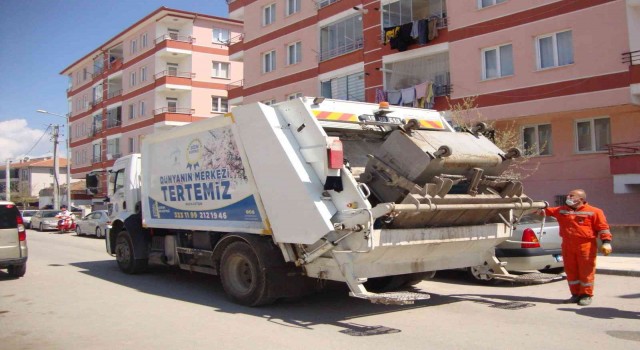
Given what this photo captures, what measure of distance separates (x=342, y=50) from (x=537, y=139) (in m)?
10.2

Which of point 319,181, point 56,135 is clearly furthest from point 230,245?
point 56,135

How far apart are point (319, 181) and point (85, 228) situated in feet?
72.2

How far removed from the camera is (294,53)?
28438 millimetres

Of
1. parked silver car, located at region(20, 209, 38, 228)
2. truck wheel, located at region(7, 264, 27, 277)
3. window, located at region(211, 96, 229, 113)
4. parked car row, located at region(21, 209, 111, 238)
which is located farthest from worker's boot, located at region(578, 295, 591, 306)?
window, located at region(211, 96, 229, 113)

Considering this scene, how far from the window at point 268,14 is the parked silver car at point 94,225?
43.9 ft

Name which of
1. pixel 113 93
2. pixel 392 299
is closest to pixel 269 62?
pixel 113 93

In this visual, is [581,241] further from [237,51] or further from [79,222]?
[237,51]

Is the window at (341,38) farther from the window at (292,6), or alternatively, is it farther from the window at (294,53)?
the window at (292,6)

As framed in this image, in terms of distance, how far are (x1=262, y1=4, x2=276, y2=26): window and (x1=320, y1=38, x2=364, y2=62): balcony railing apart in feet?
16.1

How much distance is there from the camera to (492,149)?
7.48 m

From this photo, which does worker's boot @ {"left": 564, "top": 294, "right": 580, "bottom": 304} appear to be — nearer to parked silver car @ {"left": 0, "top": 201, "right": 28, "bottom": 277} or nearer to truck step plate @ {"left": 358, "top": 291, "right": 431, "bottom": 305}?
truck step plate @ {"left": 358, "top": 291, "right": 431, "bottom": 305}

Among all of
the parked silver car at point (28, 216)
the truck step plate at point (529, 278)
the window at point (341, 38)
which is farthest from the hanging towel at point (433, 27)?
the parked silver car at point (28, 216)

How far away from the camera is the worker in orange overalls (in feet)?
24.2

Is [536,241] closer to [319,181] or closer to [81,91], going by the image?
[319,181]
